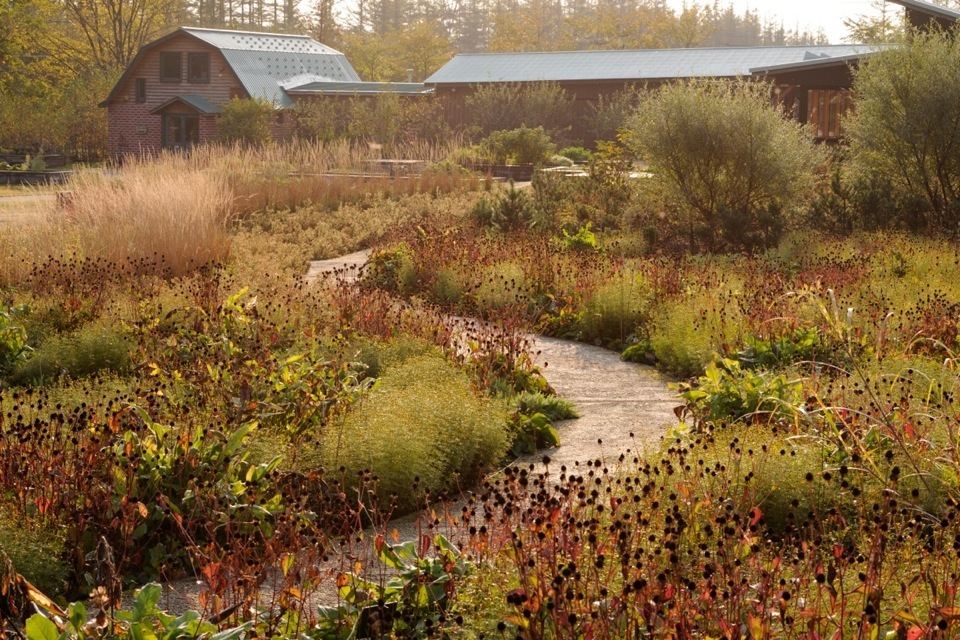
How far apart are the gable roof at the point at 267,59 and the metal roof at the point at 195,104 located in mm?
1461

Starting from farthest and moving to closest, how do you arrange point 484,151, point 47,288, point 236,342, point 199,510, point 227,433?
point 484,151 < point 47,288 < point 236,342 < point 227,433 < point 199,510

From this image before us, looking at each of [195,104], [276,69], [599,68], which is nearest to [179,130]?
[195,104]

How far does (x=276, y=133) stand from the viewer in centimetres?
3959

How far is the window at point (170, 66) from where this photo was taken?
4219 centimetres

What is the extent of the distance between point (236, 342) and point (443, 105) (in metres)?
35.4

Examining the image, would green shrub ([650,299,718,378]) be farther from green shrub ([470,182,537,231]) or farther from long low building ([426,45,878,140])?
long low building ([426,45,878,140])

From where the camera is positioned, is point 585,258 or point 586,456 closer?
point 586,456

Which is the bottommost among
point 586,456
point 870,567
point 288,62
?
point 586,456

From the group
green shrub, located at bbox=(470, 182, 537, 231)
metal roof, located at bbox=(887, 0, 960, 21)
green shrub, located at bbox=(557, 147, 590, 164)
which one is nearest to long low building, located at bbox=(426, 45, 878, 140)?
green shrub, located at bbox=(557, 147, 590, 164)

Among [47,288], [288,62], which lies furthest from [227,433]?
[288,62]

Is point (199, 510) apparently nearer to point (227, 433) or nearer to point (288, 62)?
point (227, 433)

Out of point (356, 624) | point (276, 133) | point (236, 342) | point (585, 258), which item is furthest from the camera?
point (276, 133)

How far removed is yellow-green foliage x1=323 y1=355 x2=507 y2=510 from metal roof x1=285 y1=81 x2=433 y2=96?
111 ft

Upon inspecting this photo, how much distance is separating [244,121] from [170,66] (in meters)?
7.61
